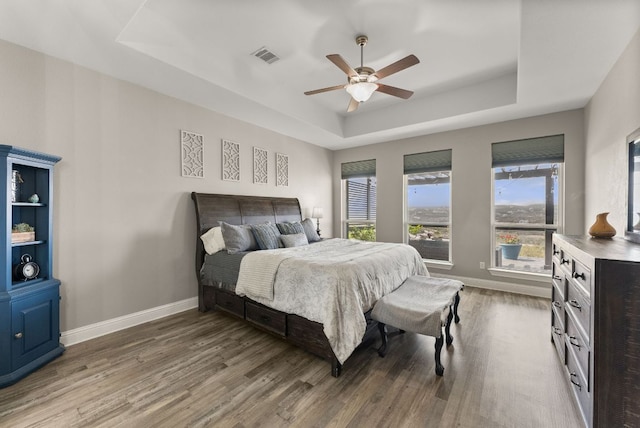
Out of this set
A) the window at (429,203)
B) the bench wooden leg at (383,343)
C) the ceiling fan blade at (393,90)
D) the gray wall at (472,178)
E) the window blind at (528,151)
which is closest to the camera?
the bench wooden leg at (383,343)

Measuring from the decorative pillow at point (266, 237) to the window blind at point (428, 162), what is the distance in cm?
296

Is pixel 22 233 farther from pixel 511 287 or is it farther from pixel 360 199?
pixel 511 287

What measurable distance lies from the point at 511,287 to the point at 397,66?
3.78 m

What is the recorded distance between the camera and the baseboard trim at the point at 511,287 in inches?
155

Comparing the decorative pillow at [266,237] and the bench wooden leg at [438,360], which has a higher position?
the decorative pillow at [266,237]

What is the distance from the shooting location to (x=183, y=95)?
335 cm

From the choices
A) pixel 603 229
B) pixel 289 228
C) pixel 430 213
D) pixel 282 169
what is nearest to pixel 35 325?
pixel 289 228

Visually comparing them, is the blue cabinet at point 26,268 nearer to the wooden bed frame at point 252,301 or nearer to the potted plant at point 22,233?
the potted plant at point 22,233

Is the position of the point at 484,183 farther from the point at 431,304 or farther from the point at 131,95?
the point at 131,95

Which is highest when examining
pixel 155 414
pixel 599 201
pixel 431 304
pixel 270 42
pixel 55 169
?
pixel 270 42

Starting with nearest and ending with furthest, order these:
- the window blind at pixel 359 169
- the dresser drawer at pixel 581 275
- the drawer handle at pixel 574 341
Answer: the dresser drawer at pixel 581 275, the drawer handle at pixel 574 341, the window blind at pixel 359 169

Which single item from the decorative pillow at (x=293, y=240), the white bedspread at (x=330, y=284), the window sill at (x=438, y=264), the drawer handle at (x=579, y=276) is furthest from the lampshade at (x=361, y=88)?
the window sill at (x=438, y=264)

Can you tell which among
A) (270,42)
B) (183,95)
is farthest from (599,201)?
(183,95)

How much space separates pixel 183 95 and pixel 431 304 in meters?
3.62
